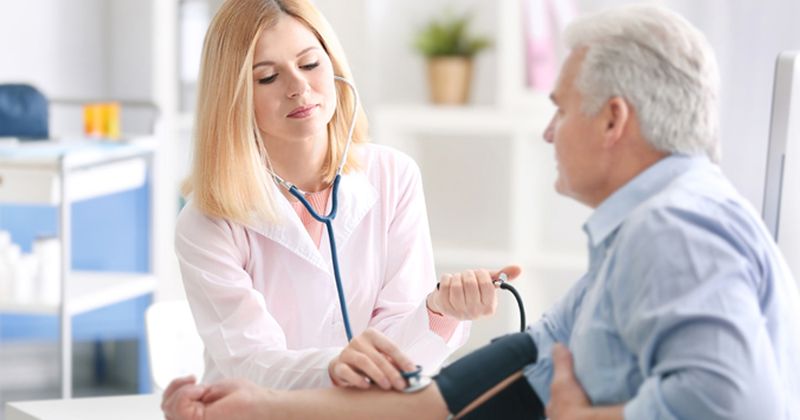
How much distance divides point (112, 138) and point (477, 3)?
4.72 feet

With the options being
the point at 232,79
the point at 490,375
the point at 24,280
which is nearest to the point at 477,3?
the point at 24,280

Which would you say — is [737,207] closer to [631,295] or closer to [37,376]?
[631,295]

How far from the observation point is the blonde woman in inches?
68.0

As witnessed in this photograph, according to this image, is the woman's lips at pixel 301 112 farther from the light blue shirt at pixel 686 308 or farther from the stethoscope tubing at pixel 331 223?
the light blue shirt at pixel 686 308

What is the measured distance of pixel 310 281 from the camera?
1850mm

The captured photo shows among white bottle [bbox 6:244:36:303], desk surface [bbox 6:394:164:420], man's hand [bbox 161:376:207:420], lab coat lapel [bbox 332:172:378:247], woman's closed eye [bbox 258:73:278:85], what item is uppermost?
woman's closed eye [bbox 258:73:278:85]

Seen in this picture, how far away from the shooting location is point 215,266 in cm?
176

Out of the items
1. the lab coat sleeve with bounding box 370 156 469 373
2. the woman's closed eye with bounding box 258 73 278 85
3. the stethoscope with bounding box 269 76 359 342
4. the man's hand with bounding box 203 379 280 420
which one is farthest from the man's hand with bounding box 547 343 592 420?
the woman's closed eye with bounding box 258 73 278 85

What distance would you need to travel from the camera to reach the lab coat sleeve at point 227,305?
169 cm

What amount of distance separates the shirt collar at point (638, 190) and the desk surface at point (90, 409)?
0.90 metres

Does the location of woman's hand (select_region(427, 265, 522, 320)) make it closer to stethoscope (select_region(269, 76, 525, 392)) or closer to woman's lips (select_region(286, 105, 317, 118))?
stethoscope (select_region(269, 76, 525, 392))

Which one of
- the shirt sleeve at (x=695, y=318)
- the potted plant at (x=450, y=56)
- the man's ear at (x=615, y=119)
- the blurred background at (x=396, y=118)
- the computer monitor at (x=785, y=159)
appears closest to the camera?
the shirt sleeve at (x=695, y=318)

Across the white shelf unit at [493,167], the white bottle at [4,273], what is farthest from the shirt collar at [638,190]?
the white shelf unit at [493,167]

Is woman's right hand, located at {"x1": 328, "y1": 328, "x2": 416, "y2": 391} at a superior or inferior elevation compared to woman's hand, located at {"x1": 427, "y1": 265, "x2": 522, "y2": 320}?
inferior
